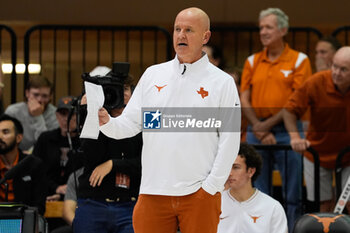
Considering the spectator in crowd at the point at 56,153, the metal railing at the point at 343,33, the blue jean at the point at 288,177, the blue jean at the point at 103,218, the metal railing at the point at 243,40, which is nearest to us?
the blue jean at the point at 103,218

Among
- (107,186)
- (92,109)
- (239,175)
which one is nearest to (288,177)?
(239,175)

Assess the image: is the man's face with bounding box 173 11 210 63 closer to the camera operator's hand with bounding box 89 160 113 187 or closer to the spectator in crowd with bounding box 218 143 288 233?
the camera operator's hand with bounding box 89 160 113 187

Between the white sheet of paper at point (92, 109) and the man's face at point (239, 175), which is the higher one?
the white sheet of paper at point (92, 109)

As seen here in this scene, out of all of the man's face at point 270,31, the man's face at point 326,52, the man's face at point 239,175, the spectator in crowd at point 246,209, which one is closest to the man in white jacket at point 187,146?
the spectator in crowd at point 246,209

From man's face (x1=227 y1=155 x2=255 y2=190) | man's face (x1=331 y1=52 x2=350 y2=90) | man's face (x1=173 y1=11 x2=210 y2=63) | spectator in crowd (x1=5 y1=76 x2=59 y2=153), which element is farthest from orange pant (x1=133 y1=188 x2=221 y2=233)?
spectator in crowd (x1=5 y1=76 x2=59 y2=153)

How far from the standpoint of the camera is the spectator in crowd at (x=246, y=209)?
4336 millimetres

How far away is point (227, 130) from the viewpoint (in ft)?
11.2

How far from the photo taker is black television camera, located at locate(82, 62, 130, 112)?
11.8ft

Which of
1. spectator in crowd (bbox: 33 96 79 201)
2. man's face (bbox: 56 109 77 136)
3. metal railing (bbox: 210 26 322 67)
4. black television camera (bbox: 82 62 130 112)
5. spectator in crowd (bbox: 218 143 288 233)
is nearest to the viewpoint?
black television camera (bbox: 82 62 130 112)

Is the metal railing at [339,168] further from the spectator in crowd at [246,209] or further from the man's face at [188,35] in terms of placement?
the man's face at [188,35]

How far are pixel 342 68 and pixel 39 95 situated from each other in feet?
9.00

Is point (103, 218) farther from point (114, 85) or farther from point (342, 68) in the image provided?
point (342, 68)

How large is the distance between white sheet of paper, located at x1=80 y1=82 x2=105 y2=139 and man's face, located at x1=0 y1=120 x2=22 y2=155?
2.30 metres

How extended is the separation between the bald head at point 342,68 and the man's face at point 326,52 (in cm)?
80
